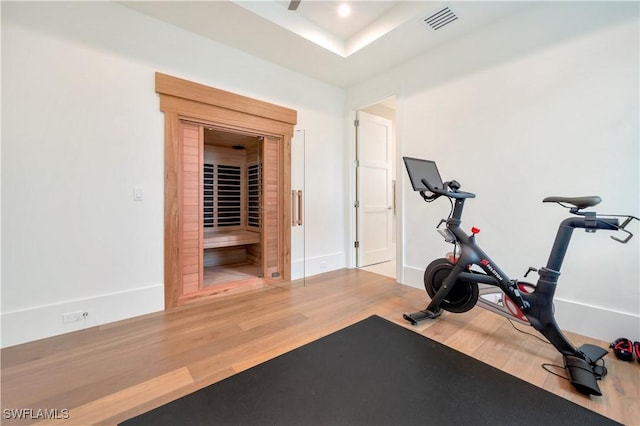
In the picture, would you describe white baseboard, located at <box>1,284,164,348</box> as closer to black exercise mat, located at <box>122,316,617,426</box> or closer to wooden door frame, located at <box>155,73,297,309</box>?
wooden door frame, located at <box>155,73,297,309</box>

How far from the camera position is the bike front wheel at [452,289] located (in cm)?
227

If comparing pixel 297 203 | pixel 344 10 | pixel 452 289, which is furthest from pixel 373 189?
pixel 344 10

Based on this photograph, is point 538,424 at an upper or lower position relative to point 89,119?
lower

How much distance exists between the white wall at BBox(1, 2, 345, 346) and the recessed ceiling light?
155cm

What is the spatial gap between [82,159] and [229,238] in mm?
2308

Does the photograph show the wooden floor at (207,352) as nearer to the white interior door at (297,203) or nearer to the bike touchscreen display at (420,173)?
the white interior door at (297,203)

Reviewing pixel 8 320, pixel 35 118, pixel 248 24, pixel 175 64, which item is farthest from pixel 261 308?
pixel 248 24

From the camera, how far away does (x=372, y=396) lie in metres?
1.46

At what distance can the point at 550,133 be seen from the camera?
2330mm

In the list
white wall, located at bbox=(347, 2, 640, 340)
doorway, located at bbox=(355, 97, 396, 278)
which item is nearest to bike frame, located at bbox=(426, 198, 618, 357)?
white wall, located at bbox=(347, 2, 640, 340)

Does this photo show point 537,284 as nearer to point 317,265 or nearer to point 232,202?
point 317,265

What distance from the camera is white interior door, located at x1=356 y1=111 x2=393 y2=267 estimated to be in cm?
434

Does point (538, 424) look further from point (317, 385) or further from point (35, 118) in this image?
point (35, 118)

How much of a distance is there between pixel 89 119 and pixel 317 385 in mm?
2899
